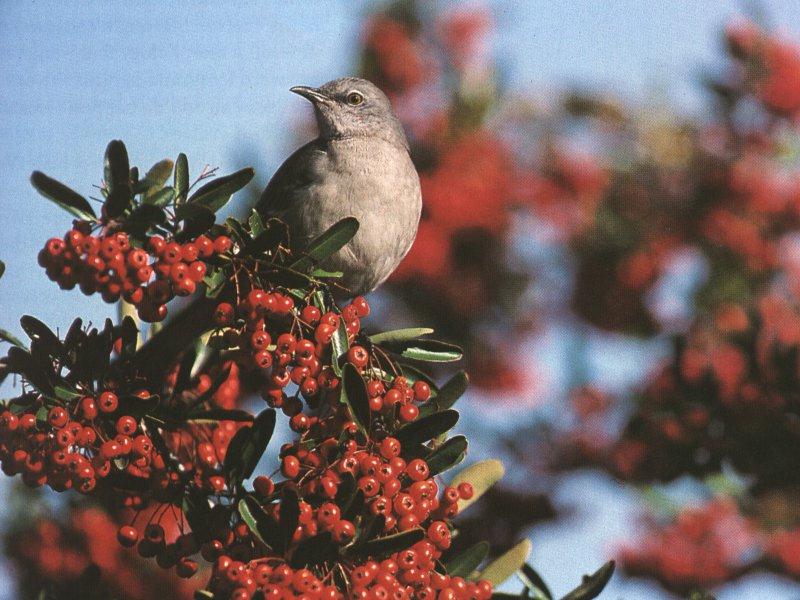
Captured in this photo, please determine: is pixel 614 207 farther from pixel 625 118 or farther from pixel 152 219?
pixel 152 219

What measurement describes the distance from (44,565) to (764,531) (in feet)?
13.0

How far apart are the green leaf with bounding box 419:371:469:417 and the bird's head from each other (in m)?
2.25

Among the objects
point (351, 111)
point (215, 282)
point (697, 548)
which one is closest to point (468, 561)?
point (215, 282)

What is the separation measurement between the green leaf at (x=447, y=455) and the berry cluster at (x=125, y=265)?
2.51 ft

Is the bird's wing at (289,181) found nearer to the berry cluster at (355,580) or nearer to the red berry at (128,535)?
the red berry at (128,535)

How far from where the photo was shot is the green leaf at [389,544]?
2.30 meters

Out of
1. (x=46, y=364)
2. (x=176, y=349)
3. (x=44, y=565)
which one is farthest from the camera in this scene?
(x=44, y=565)

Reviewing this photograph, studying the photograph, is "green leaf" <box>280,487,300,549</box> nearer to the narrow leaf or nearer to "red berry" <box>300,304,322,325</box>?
"red berry" <box>300,304,322,325</box>

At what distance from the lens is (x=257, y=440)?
251cm

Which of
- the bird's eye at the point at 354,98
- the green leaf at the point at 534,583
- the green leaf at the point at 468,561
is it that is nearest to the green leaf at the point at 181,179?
the green leaf at the point at 468,561

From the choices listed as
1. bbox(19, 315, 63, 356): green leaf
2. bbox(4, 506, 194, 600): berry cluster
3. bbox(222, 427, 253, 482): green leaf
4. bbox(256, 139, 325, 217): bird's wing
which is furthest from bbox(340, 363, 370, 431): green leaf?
bbox(4, 506, 194, 600): berry cluster

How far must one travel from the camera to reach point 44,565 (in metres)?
4.84

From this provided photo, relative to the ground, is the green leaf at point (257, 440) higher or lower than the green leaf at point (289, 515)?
higher

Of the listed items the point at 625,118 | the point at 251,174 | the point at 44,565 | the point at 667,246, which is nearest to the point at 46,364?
the point at 251,174
